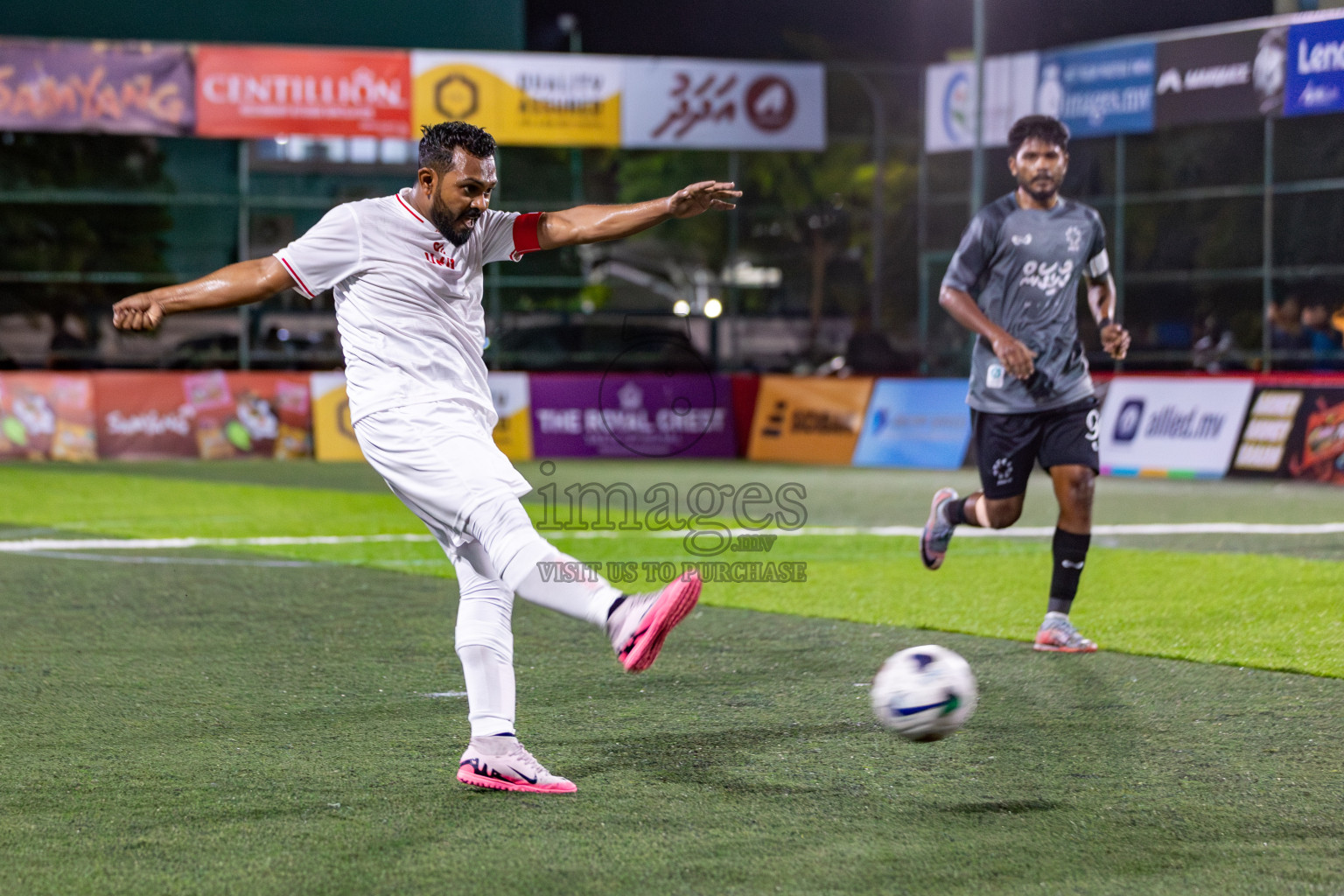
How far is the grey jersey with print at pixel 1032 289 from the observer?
22.9 ft

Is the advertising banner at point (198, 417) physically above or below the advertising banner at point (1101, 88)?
below

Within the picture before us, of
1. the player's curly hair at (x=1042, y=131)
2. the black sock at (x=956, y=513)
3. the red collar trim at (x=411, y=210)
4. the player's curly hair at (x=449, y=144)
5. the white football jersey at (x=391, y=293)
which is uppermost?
the player's curly hair at (x=1042, y=131)

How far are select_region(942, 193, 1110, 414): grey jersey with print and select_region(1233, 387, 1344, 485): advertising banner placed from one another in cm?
1045

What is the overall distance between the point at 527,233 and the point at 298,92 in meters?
19.4

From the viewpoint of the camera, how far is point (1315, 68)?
19422 mm

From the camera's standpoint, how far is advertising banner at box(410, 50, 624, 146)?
23344 millimetres

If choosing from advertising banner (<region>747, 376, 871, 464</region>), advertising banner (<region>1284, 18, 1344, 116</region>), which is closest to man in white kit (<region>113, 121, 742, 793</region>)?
advertising banner (<region>747, 376, 871, 464</region>)

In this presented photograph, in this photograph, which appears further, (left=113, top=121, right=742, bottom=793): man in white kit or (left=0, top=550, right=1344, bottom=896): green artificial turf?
(left=113, top=121, right=742, bottom=793): man in white kit

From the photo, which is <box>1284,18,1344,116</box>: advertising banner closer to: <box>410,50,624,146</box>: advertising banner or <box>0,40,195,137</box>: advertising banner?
<box>410,50,624,146</box>: advertising banner

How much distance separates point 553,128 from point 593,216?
19653 mm

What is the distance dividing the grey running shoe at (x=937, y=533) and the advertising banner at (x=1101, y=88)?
1464cm

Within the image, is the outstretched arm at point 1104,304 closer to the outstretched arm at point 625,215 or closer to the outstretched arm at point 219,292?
the outstretched arm at point 625,215

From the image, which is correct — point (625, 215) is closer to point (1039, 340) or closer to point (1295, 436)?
point (1039, 340)

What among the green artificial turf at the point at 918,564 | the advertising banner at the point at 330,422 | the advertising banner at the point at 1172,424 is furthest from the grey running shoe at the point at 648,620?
the advertising banner at the point at 330,422
